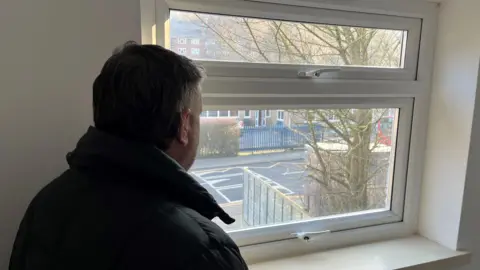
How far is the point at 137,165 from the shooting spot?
1.93 feet

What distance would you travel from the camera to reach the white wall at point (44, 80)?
807mm

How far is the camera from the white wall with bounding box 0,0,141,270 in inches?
31.8

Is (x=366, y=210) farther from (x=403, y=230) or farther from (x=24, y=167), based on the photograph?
(x=24, y=167)

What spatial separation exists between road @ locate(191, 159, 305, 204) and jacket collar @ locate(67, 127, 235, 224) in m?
0.59

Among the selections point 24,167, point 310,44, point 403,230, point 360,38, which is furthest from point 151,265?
point 403,230

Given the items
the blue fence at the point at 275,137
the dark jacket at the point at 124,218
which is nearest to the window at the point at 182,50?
the blue fence at the point at 275,137

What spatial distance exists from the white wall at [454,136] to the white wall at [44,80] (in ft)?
3.39

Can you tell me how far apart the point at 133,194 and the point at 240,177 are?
0.70 metres

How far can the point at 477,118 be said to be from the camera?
4.24ft

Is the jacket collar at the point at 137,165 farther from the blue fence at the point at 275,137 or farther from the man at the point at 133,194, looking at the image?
the blue fence at the point at 275,137

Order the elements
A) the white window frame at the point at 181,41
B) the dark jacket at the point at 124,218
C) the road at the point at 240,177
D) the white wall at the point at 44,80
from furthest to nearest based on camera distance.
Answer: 1. the road at the point at 240,177
2. the white window frame at the point at 181,41
3. the white wall at the point at 44,80
4. the dark jacket at the point at 124,218

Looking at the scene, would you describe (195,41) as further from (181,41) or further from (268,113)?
(268,113)

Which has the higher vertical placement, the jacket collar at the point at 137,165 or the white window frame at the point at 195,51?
the white window frame at the point at 195,51

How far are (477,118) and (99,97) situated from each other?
118cm
